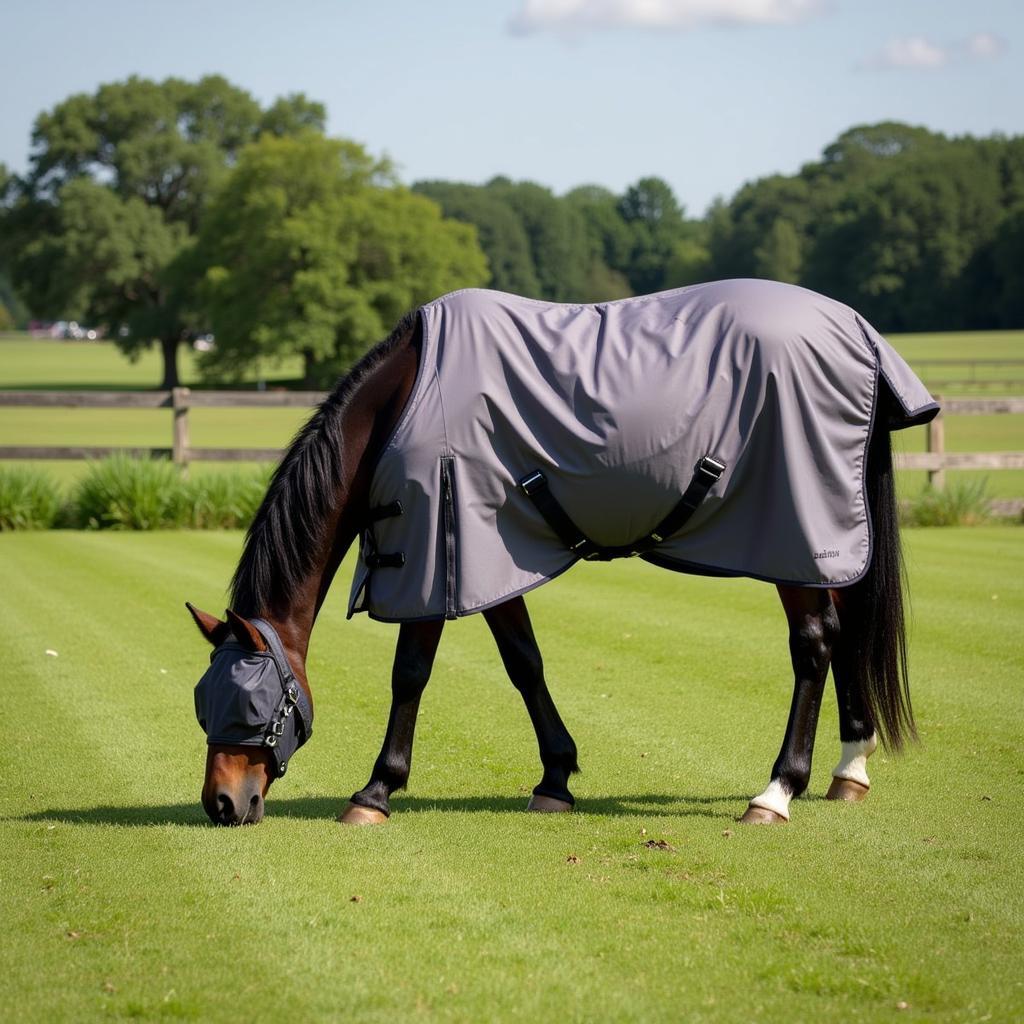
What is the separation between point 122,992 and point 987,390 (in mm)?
42625

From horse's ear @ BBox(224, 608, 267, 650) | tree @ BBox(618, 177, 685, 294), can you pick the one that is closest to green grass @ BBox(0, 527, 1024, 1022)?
horse's ear @ BBox(224, 608, 267, 650)

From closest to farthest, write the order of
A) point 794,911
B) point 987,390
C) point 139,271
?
point 794,911 → point 987,390 → point 139,271

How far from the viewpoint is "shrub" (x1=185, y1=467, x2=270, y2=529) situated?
16.3 meters

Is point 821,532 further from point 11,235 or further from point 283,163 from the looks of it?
point 11,235

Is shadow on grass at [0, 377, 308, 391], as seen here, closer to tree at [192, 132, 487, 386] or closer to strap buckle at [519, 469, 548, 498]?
tree at [192, 132, 487, 386]

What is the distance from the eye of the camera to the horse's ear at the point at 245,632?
15.4 feet

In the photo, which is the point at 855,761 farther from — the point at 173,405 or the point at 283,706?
the point at 173,405

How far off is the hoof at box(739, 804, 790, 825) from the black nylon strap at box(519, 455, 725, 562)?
110 centimetres

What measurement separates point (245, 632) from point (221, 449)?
43.4ft

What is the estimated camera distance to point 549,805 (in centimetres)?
522

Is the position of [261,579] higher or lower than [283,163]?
lower

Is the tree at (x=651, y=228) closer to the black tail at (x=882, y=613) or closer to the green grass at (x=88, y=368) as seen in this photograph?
the green grass at (x=88, y=368)

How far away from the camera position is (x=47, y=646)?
9055mm

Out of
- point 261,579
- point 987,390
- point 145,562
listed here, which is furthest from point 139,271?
point 261,579
